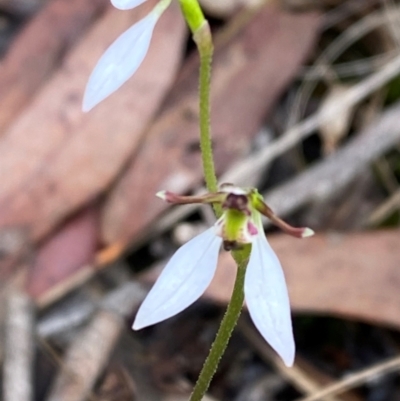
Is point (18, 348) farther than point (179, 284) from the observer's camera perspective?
Yes

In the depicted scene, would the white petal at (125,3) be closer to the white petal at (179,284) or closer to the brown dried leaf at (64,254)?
the white petal at (179,284)

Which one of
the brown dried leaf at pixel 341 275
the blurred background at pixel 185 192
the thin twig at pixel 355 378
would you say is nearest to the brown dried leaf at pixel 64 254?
the blurred background at pixel 185 192

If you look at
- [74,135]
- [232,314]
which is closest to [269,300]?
[232,314]

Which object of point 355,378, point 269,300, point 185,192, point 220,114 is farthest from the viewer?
point 220,114

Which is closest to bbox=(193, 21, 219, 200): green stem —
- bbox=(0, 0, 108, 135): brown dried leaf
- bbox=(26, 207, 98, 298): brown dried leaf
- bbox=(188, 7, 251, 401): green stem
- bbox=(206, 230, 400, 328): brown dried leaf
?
bbox=(188, 7, 251, 401): green stem

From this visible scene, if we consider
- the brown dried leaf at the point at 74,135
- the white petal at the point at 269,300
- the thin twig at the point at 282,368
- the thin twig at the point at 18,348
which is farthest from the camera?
the brown dried leaf at the point at 74,135

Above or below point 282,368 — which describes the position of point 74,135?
above

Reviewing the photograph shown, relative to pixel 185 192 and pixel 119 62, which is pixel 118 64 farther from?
pixel 185 192
